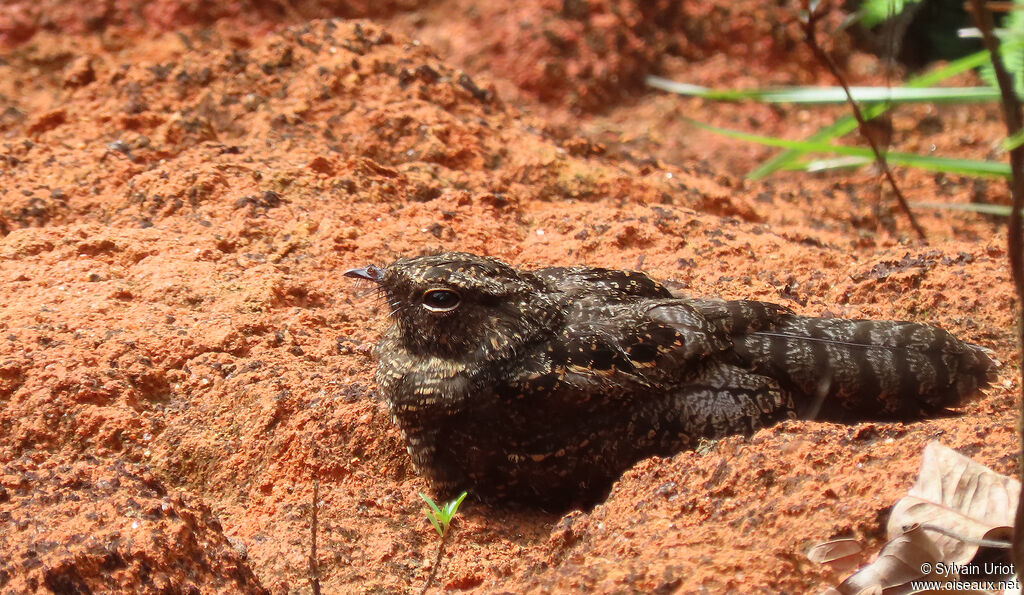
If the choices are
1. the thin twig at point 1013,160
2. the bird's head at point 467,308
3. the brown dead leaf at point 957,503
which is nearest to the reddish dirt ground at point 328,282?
the brown dead leaf at point 957,503

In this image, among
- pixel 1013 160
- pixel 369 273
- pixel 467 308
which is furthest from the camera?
pixel 369 273

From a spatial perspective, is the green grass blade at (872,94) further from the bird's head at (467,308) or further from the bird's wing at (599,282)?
the bird's head at (467,308)

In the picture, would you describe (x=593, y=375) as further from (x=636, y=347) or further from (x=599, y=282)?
(x=599, y=282)

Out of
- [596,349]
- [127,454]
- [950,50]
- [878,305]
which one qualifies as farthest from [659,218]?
[950,50]

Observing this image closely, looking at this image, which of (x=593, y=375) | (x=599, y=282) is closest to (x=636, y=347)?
(x=593, y=375)

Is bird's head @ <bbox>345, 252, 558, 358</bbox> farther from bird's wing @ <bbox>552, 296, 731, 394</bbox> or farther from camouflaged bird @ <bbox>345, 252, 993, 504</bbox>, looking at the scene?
bird's wing @ <bbox>552, 296, 731, 394</bbox>

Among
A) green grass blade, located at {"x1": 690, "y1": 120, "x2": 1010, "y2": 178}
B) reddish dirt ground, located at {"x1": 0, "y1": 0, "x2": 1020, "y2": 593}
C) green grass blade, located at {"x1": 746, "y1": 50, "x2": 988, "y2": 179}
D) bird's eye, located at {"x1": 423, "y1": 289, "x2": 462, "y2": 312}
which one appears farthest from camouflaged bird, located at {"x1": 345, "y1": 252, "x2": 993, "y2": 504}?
green grass blade, located at {"x1": 690, "y1": 120, "x2": 1010, "y2": 178}
